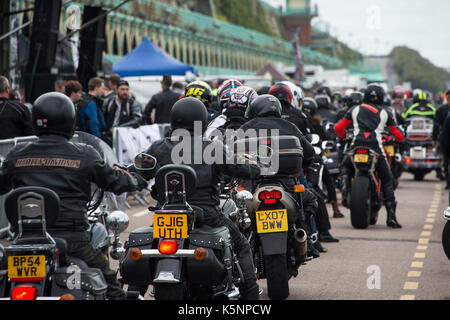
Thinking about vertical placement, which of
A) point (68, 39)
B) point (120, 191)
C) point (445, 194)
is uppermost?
point (68, 39)

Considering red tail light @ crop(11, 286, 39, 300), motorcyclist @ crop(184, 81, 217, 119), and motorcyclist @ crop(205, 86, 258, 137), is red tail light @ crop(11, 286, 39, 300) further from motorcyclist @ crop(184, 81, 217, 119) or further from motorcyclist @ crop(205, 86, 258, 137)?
motorcyclist @ crop(184, 81, 217, 119)

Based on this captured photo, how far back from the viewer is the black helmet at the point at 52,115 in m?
5.77

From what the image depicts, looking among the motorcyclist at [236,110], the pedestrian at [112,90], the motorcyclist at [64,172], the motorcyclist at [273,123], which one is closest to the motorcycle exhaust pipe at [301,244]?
the motorcyclist at [273,123]

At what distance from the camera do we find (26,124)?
1220cm

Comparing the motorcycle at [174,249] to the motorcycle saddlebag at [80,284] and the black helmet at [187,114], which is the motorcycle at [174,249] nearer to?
the motorcycle saddlebag at [80,284]

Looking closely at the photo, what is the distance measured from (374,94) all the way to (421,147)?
380 inches

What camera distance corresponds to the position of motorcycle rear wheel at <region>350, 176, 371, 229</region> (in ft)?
43.9

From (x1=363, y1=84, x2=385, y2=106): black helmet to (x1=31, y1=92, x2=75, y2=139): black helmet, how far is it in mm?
8606

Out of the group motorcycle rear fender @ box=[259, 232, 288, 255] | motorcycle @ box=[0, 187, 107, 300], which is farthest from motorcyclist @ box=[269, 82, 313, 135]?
motorcycle @ box=[0, 187, 107, 300]

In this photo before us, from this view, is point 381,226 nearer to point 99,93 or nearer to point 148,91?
point 99,93

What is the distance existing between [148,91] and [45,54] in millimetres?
7826

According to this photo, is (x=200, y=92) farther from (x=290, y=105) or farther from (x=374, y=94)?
(x=374, y=94)

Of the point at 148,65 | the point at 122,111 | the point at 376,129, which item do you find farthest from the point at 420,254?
the point at 148,65
